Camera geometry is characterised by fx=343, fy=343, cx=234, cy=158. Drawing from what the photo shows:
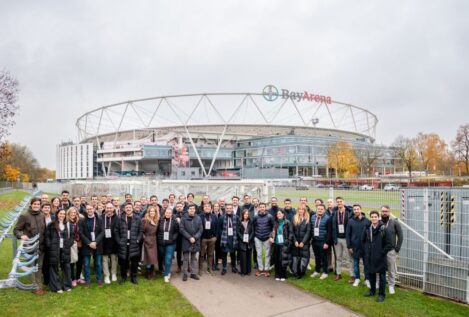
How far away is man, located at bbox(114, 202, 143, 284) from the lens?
762cm

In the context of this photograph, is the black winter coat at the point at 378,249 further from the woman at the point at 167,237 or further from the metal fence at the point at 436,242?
the woman at the point at 167,237

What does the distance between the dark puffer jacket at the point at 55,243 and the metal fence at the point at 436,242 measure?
700cm

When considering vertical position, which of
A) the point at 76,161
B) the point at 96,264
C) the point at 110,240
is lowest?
the point at 96,264

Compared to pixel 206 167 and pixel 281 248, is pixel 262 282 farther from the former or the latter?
pixel 206 167

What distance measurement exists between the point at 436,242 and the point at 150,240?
6203 millimetres

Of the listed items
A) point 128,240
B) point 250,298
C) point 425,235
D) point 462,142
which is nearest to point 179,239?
point 128,240

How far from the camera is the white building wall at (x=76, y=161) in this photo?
304 feet

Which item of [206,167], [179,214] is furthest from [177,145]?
[179,214]

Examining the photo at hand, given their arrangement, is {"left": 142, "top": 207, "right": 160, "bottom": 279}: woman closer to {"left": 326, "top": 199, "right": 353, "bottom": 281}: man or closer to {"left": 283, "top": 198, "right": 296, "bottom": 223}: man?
{"left": 283, "top": 198, "right": 296, "bottom": 223}: man

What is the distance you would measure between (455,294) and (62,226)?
7820mm

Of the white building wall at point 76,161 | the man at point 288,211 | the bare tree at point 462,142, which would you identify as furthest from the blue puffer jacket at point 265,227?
the white building wall at point 76,161

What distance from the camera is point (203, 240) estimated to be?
8648 mm

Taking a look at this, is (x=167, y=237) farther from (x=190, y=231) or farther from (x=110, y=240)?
(x=110, y=240)

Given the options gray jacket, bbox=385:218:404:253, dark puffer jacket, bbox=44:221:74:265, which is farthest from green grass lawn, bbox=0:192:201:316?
gray jacket, bbox=385:218:404:253
